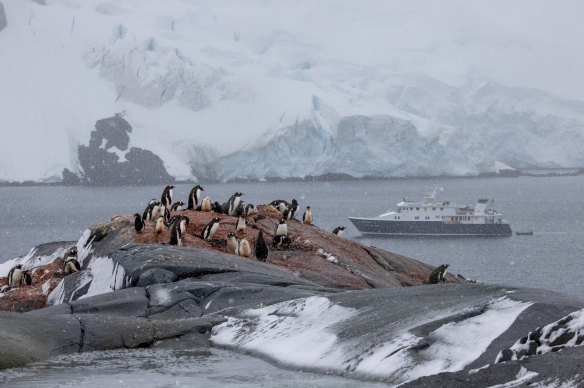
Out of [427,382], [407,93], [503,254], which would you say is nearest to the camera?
[427,382]

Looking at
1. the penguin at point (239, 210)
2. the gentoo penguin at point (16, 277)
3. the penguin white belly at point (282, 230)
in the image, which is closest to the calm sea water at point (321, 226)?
the penguin white belly at point (282, 230)

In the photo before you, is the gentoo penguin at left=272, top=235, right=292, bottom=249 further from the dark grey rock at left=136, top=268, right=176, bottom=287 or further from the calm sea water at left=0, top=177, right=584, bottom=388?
the calm sea water at left=0, top=177, right=584, bottom=388

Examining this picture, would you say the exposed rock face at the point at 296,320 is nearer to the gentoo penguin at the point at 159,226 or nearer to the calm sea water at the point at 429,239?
the gentoo penguin at the point at 159,226

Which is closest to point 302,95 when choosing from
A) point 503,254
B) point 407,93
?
point 407,93

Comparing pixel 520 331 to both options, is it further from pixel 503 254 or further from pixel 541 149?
pixel 541 149

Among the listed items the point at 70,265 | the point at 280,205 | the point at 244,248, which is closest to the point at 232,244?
the point at 244,248

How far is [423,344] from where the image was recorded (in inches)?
356

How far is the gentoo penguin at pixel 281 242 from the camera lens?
2002cm

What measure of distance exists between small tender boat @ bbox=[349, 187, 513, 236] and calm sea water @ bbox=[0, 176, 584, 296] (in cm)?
156

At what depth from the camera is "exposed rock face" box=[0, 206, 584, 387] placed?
8.53 m

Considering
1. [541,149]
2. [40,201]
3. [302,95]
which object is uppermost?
[302,95]

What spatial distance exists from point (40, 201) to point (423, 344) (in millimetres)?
152325

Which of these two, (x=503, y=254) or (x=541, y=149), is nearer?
(x=503, y=254)

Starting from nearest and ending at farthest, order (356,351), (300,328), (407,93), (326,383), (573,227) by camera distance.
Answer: (326,383), (356,351), (300,328), (573,227), (407,93)
